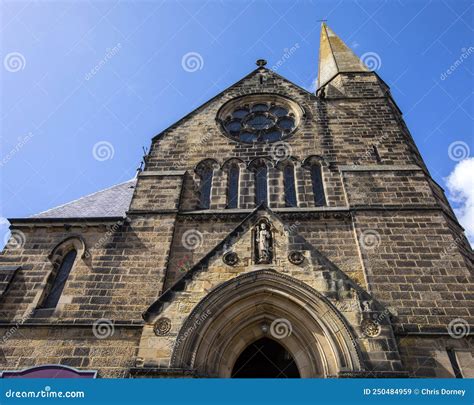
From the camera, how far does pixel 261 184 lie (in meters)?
10.8

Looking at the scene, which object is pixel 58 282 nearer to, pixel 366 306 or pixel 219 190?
pixel 219 190

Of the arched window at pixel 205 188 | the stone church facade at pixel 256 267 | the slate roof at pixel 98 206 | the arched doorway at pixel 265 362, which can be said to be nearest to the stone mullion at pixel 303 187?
the stone church facade at pixel 256 267

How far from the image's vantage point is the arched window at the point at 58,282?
835 centimetres

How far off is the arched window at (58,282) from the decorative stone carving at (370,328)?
6945 mm

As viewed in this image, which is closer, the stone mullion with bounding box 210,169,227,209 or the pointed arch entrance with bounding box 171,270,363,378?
the pointed arch entrance with bounding box 171,270,363,378

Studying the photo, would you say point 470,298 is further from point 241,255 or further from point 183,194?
point 183,194

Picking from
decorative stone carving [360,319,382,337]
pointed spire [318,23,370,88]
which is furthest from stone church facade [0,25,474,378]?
pointed spire [318,23,370,88]

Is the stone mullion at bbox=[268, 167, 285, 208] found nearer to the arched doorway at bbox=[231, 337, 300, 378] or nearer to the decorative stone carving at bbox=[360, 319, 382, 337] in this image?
the arched doorway at bbox=[231, 337, 300, 378]

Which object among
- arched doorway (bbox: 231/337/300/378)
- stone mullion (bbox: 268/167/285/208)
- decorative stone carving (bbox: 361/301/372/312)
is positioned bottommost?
arched doorway (bbox: 231/337/300/378)

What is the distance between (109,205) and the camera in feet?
37.4

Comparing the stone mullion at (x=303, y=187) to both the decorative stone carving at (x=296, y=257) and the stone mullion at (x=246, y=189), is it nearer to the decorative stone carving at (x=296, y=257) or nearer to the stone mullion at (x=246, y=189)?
the stone mullion at (x=246, y=189)

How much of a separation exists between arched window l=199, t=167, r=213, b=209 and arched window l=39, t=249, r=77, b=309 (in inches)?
148

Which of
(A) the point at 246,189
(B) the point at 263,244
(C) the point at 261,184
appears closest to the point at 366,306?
(B) the point at 263,244

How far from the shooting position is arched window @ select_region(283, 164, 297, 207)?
1028cm
